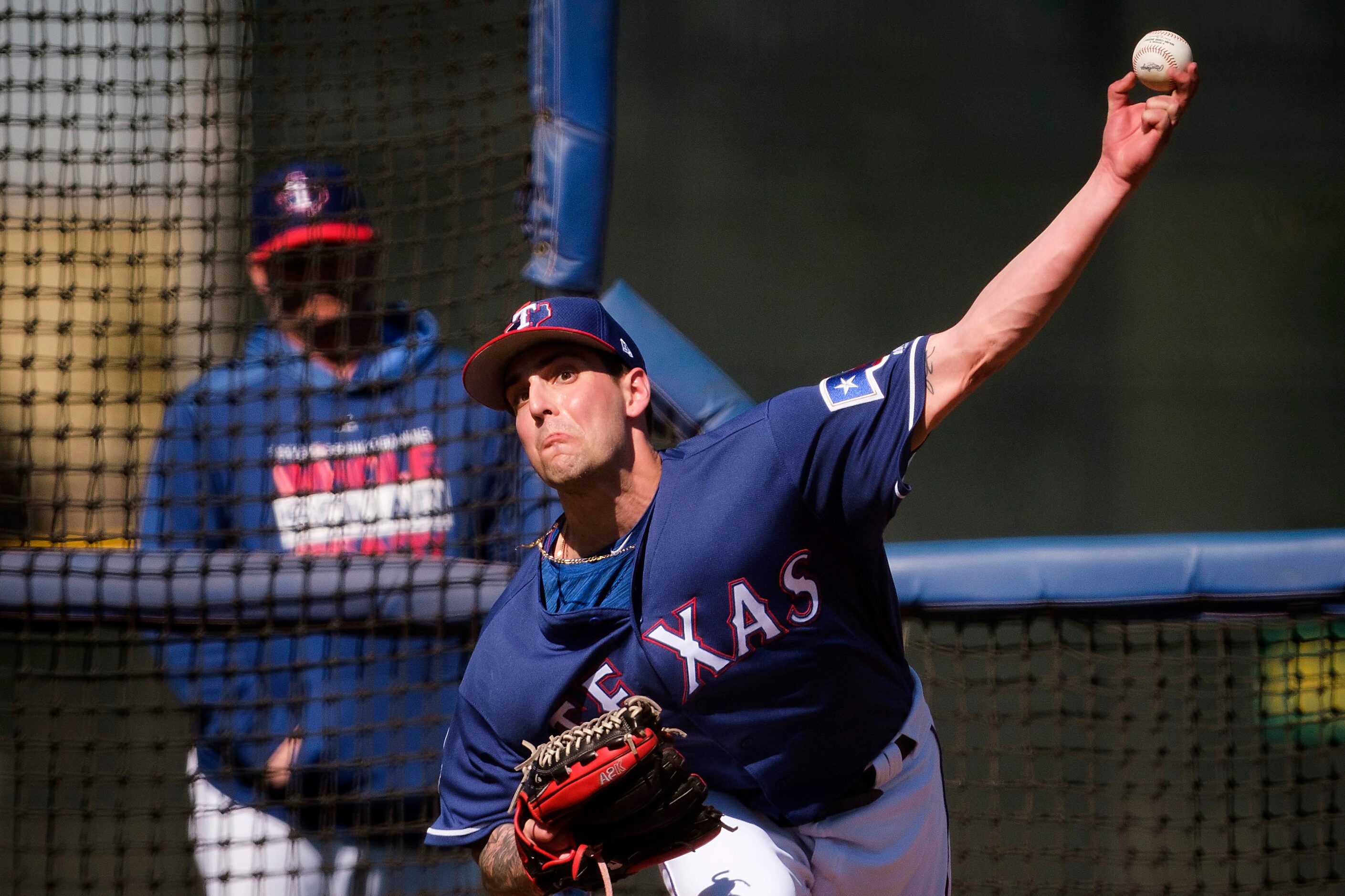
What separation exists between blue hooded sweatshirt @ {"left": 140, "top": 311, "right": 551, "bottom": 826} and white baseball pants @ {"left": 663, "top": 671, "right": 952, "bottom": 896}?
2.87 feet

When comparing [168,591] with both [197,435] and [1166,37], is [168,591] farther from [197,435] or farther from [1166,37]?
[1166,37]

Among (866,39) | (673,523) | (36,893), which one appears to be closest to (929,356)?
(673,523)

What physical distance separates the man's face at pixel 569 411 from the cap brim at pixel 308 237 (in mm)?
846

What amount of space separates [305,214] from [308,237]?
2.2 inches

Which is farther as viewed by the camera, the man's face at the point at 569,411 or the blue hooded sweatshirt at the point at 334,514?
the blue hooded sweatshirt at the point at 334,514

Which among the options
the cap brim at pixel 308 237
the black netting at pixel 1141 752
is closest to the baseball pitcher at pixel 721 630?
the black netting at pixel 1141 752

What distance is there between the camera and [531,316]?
2080mm

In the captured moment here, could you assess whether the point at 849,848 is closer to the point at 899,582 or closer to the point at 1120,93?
the point at 899,582

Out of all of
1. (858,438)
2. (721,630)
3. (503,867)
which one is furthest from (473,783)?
(858,438)

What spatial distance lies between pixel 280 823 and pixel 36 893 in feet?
7.66

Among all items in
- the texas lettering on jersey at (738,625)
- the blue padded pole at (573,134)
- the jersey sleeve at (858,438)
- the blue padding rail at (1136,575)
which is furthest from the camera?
the blue padded pole at (573,134)

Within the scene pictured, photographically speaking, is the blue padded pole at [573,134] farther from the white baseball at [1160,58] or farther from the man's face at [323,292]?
the white baseball at [1160,58]

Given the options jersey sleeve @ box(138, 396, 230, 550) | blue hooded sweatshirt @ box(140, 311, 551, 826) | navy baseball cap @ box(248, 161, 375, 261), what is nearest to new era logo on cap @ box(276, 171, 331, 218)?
navy baseball cap @ box(248, 161, 375, 261)

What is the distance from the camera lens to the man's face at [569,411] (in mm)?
1995
